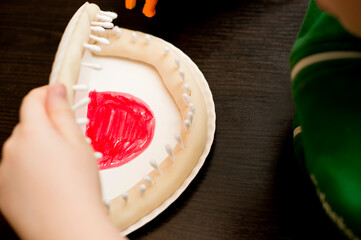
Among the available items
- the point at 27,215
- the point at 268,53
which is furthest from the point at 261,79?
the point at 27,215

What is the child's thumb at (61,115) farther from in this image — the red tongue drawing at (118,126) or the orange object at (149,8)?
the orange object at (149,8)

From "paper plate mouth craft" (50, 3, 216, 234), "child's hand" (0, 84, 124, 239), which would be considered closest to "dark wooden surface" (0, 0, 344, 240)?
"paper plate mouth craft" (50, 3, 216, 234)

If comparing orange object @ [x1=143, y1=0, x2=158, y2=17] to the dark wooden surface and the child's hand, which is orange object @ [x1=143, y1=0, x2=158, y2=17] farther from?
the child's hand

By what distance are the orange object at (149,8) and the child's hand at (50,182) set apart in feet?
1.01

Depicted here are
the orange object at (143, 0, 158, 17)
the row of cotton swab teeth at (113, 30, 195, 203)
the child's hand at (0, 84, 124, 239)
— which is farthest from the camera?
the orange object at (143, 0, 158, 17)

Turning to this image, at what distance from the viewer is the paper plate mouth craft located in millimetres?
471

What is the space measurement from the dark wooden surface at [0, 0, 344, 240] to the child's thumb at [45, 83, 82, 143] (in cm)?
20

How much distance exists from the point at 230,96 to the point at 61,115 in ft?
0.96

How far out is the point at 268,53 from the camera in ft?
1.97

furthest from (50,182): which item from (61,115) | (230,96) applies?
(230,96)

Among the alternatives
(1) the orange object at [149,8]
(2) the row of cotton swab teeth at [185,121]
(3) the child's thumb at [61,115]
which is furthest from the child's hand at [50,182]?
(1) the orange object at [149,8]

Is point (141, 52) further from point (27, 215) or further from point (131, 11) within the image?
point (27, 215)

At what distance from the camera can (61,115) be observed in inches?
13.6

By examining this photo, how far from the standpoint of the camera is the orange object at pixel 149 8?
596mm
